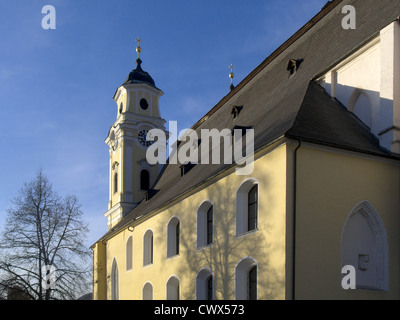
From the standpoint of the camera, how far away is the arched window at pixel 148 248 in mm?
24516

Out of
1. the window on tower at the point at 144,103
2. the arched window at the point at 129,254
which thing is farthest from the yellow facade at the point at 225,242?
the window on tower at the point at 144,103

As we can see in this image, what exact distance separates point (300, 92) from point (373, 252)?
593 centimetres

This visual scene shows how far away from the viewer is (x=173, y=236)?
22.0m

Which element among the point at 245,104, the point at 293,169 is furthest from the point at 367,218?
the point at 245,104

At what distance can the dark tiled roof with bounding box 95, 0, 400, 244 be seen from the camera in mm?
15625

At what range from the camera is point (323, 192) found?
14.7 metres

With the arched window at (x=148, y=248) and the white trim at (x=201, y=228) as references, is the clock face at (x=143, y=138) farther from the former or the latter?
the white trim at (x=201, y=228)

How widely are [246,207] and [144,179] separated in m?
18.7

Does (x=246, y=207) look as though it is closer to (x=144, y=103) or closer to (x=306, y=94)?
(x=306, y=94)

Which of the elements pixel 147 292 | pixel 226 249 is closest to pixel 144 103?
pixel 147 292

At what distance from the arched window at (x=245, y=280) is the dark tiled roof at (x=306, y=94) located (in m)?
3.15

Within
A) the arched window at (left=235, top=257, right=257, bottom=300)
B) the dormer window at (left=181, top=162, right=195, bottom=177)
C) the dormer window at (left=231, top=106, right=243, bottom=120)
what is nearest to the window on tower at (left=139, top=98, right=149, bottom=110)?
the dormer window at (left=181, top=162, right=195, bottom=177)
